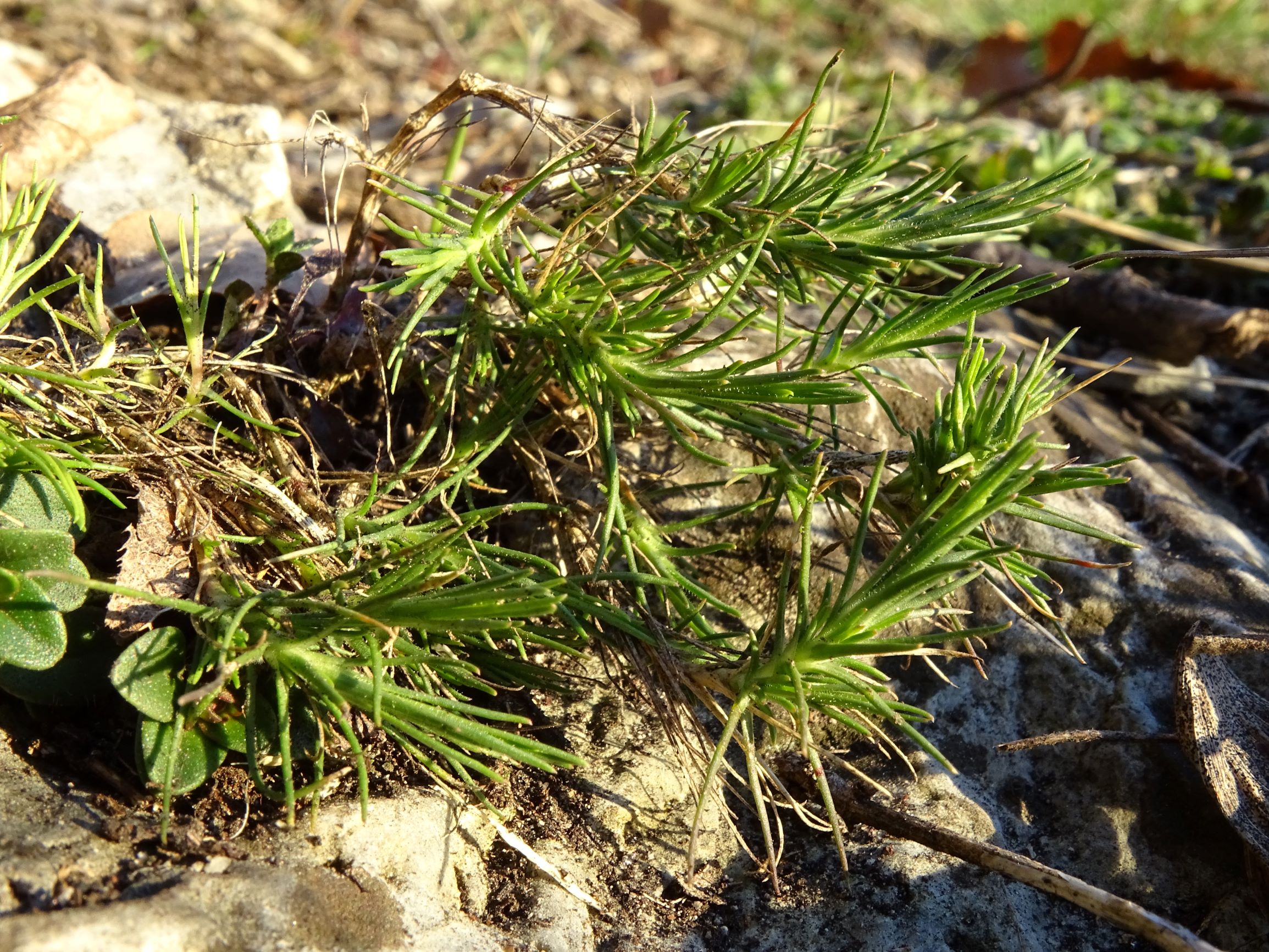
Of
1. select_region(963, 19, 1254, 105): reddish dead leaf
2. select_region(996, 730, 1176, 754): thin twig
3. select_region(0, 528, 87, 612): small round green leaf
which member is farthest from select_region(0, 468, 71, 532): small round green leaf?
select_region(963, 19, 1254, 105): reddish dead leaf

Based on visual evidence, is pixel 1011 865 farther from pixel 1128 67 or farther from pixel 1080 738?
pixel 1128 67

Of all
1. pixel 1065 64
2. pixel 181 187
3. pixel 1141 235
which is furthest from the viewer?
pixel 1065 64

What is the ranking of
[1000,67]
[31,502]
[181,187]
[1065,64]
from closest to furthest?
[31,502] < [181,187] < [1065,64] < [1000,67]

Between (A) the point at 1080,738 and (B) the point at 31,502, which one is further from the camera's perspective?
(A) the point at 1080,738

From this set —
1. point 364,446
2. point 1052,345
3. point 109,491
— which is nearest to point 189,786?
point 109,491

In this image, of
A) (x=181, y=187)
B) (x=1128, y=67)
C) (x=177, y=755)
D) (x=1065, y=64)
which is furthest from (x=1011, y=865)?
(x=1128, y=67)

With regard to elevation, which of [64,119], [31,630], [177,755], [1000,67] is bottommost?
[177,755]

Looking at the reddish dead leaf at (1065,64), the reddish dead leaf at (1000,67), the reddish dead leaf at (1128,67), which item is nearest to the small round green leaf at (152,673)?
the reddish dead leaf at (1065,64)
